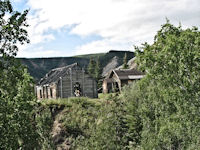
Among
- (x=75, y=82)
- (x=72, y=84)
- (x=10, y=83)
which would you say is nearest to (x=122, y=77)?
(x=75, y=82)

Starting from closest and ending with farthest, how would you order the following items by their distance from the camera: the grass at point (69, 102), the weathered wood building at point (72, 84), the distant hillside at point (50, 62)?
the grass at point (69, 102), the weathered wood building at point (72, 84), the distant hillside at point (50, 62)

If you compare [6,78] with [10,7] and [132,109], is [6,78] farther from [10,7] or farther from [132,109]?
[132,109]

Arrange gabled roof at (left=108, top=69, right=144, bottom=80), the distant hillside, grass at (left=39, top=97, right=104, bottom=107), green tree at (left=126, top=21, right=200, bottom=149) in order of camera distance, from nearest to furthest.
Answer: green tree at (left=126, top=21, right=200, bottom=149), grass at (left=39, top=97, right=104, bottom=107), gabled roof at (left=108, top=69, right=144, bottom=80), the distant hillside

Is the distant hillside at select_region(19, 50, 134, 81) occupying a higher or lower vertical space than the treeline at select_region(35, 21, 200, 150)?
higher

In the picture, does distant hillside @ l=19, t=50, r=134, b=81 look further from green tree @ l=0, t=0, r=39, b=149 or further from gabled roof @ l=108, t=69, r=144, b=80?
green tree @ l=0, t=0, r=39, b=149

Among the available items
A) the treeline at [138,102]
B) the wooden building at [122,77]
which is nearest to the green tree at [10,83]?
the treeline at [138,102]

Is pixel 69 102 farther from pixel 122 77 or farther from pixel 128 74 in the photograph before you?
pixel 128 74

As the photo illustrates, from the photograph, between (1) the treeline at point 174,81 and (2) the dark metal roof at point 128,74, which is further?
(2) the dark metal roof at point 128,74

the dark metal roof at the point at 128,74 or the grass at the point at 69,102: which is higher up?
the dark metal roof at the point at 128,74

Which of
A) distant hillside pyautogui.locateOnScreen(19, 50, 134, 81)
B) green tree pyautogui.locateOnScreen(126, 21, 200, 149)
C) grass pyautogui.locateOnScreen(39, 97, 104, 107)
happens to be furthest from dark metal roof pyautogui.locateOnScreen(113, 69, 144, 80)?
distant hillside pyautogui.locateOnScreen(19, 50, 134, 81)

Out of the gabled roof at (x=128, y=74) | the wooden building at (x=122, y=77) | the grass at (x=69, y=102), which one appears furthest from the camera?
the gabled roof at (x=128, y=74)

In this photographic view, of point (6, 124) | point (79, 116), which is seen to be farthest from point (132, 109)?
point (6, 124)

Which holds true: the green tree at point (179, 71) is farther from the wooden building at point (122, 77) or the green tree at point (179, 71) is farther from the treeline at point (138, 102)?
the wooden building at point (122, 77)

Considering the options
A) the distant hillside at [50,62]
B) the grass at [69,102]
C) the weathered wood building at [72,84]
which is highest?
the distant hillside at [50,62]
